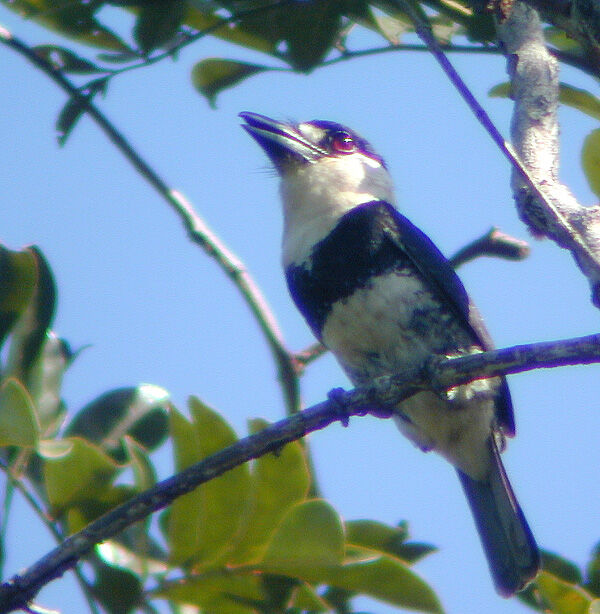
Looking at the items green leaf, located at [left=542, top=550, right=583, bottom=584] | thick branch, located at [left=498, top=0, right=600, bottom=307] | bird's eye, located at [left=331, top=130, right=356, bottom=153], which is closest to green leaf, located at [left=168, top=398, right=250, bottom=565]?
thick branch, located at [left=498, top=0, right=600, bottom=307]

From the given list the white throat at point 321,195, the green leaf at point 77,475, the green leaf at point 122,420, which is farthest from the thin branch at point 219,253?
the green leaf at point 77,475

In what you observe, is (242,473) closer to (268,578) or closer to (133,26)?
(268,578)

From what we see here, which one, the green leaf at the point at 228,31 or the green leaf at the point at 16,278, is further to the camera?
the green leaf at the point at 228,31

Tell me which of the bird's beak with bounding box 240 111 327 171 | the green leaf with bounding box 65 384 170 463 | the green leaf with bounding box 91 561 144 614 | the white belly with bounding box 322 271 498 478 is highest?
the bird's beak with bounding box 240 111 327 171

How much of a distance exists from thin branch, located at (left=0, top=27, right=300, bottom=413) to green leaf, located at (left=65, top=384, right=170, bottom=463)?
657mm

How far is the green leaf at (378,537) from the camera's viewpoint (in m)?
1.89

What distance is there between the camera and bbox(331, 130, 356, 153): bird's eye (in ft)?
11.7

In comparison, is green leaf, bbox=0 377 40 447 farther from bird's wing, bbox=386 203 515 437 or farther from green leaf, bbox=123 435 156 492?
bird's wing, bbox=386 203 515 437

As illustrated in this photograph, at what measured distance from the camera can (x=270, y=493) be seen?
1.77 m

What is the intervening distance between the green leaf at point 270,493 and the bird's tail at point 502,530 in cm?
133

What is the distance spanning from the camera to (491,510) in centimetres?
314

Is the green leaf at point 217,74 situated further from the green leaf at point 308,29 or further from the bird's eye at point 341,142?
the bird's eye at point 341,142

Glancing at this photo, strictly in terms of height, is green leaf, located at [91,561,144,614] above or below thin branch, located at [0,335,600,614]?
below

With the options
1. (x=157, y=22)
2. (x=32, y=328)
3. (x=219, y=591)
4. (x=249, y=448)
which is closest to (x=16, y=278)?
(x=32, y=328)
